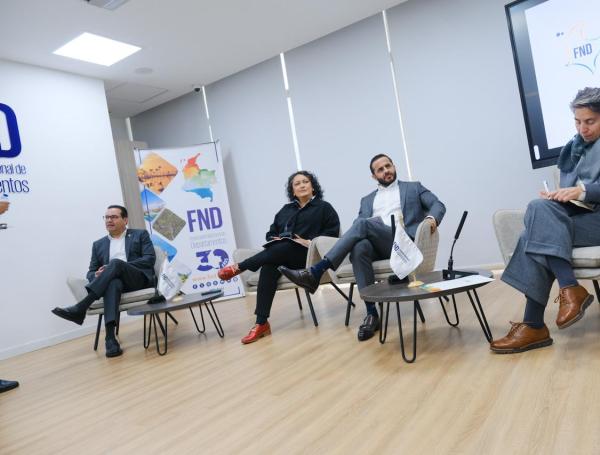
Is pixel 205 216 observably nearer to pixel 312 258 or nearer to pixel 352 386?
pixel 312 258

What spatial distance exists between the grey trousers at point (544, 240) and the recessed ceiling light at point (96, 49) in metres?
4.09

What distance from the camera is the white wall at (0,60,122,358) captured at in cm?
440

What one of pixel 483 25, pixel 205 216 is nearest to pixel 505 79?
pixel 483 25

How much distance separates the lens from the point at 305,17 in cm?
477

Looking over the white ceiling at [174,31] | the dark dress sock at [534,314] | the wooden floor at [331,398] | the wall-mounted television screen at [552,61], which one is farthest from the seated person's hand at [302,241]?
the white ceiling at [174,31]

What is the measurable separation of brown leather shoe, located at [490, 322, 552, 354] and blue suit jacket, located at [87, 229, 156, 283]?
271cm

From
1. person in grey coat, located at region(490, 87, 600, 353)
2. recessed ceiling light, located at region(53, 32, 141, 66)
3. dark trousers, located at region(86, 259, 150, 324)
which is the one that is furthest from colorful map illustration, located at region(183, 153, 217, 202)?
person in grey coat, located at region(490, 87, 600, 353)

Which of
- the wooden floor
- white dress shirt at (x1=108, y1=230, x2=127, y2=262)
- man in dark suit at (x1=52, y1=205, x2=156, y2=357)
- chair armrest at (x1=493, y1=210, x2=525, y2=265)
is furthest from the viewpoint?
white dress shirt at (x1=108, y1=230, x2=127, y2=262)

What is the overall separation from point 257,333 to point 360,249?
89 cm

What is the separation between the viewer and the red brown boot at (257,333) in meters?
3.13

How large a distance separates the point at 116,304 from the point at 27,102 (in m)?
2.43

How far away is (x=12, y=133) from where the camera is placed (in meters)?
4.52

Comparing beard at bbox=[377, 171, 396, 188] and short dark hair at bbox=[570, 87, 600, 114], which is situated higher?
short dark hair at bbox=[570, 87, 600, 114]

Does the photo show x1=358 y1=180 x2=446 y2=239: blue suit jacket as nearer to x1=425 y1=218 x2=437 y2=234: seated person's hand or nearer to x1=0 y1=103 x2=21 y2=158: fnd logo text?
x1=425 y1=218 x2=437 y2=234: seated person's hand
